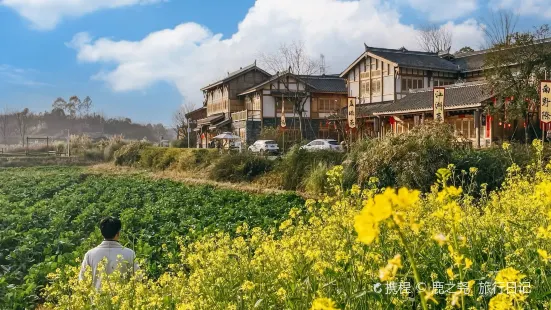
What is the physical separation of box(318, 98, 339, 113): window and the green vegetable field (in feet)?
68.5

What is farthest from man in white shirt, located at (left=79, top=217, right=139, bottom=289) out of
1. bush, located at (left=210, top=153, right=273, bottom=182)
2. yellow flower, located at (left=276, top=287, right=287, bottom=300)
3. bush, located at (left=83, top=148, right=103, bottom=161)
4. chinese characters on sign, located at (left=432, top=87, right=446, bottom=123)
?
bush, located at (left=83, top=148, right=103, bottom=161)

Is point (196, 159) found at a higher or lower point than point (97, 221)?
higher

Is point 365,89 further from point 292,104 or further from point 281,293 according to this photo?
point 281,293

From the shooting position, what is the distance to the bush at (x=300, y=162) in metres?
15.1

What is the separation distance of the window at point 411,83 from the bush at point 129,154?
16.5m

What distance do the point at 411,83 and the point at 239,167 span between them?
15.8m

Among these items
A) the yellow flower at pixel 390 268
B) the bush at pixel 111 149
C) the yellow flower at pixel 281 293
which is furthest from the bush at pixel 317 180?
the bush at pixel 111 149

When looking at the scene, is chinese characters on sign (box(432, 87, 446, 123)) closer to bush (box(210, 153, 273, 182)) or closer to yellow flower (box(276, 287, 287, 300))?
bush (box(210, 153, 273, 182))

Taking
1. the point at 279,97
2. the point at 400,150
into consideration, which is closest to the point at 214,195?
the point at 400,150

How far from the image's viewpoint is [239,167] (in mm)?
18484

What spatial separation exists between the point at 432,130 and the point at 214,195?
257 inches

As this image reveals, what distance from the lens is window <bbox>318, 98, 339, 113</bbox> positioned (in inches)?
1452

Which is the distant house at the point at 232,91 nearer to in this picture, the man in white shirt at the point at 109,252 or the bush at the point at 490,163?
the bush at the point at 490,163

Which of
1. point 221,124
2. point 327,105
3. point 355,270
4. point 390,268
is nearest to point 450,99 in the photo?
point 327,105
